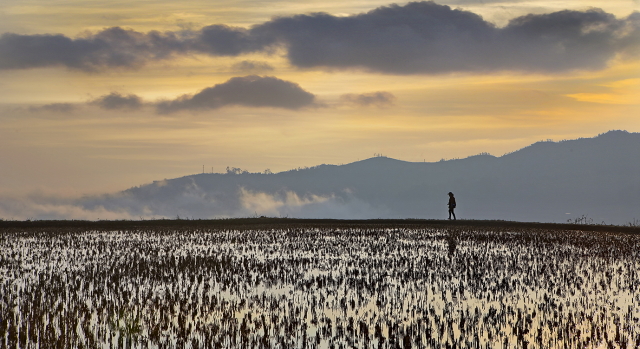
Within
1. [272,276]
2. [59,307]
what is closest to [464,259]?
[272,276]

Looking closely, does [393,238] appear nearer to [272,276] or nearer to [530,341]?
[272,276]

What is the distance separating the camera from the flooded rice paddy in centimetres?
964

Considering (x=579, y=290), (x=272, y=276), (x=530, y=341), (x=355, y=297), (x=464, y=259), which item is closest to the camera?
(x=530, y=341)

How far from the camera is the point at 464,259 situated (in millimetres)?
19406

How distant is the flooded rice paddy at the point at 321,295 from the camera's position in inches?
380

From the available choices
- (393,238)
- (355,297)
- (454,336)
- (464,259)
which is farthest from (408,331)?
(393,238)

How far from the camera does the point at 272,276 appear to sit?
1585 cm

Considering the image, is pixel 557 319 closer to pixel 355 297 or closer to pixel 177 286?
pixel 355 297

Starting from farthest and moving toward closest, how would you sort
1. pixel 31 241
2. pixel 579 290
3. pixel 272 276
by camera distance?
pixel 31 241
pixel 272 276
pixel 579 290

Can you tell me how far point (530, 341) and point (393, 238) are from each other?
1796 centimetres

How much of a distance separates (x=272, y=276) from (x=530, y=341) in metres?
7.94

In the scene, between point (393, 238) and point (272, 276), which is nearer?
point (272, 276)

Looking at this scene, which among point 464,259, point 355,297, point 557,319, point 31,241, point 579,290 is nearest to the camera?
point 557,319

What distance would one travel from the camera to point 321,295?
12.9 meters
